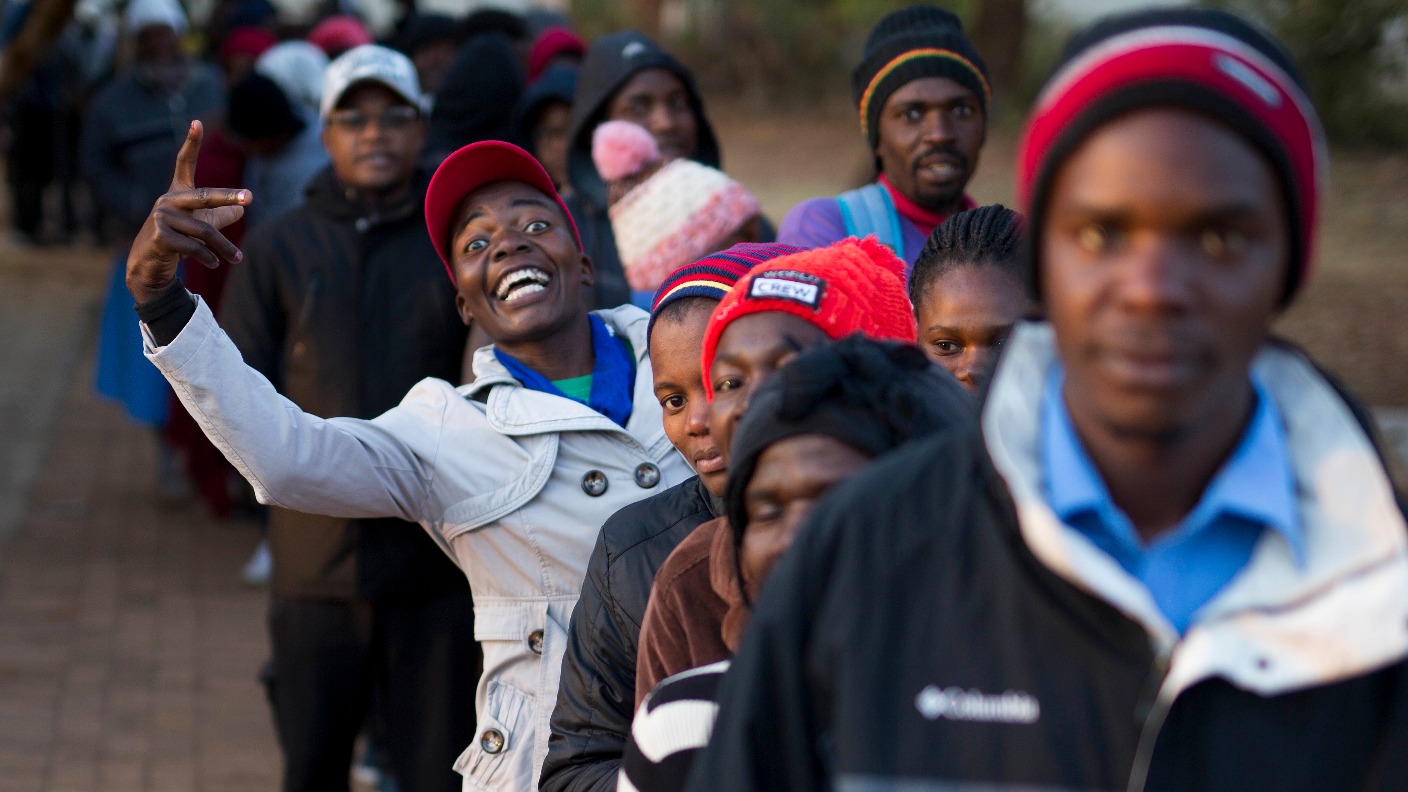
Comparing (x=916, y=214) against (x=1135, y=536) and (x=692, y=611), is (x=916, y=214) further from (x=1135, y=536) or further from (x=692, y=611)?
(x=1135, y=536)

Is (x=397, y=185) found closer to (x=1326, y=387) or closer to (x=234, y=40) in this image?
(x=1326, y=387)

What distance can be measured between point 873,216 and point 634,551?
1.63 metres

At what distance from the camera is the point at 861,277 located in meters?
2.37

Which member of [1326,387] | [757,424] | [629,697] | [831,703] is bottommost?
[629,697]

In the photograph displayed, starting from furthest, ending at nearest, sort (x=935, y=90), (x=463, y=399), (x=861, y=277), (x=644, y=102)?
1. (x=644, y=102)
2. (x=935, y=90)
3. (x=463, y=399)
4. (x=861, y=277)

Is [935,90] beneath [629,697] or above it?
above

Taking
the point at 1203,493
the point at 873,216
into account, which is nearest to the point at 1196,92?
the point at 1203,493

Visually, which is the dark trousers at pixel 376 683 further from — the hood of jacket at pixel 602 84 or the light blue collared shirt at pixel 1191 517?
the light blue collared shirt at pixel 1191 517

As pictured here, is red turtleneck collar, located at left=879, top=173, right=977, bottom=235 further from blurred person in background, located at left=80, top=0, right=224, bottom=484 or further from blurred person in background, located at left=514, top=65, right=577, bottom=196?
blurred person in background, located at left=80, top=0, right=224, bottom=484

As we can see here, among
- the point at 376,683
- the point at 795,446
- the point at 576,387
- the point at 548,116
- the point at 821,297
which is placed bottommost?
the point at 376,683

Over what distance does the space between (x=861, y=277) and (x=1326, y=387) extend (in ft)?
3.17

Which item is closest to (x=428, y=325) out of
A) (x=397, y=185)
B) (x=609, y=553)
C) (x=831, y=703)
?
(x=397, y=185)

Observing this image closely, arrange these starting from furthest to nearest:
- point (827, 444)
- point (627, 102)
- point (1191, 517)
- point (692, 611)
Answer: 1. point (627, 102)
2. point (692, 611)
3. point (827, 444)
4. point (1191, 517)

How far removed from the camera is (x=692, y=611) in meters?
2.09
